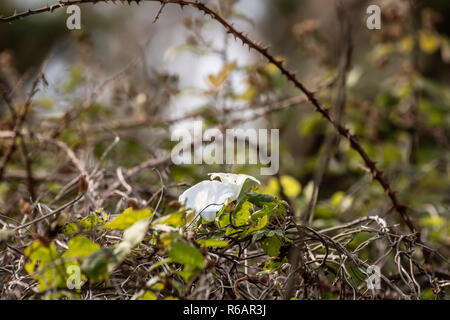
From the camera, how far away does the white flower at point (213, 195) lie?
776mm

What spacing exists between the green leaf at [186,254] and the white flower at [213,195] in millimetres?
123

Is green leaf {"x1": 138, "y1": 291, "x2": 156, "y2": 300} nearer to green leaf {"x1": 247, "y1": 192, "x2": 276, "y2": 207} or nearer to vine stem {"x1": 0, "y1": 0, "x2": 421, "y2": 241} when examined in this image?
green leaf {"x1": 247, "y1": 192, "x2": 276, "y2": 207}

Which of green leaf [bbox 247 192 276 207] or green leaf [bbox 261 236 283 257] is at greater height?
green leaf [bbox 247 192 276 207]

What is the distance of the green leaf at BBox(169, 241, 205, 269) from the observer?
2.11 feet

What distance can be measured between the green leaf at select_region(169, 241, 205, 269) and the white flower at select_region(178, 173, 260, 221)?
0.12 m

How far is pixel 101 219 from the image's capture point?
0.79 m

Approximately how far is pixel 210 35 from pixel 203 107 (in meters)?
0.30

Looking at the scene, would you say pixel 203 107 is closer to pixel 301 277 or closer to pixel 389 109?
pixel 389 109

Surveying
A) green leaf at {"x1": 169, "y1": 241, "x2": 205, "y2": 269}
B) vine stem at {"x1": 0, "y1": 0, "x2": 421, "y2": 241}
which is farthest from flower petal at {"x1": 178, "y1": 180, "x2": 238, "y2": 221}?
vine stem at {"x1": 0, "y1": 0, "x2": 421, "y2": 241}

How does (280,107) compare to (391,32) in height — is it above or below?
below

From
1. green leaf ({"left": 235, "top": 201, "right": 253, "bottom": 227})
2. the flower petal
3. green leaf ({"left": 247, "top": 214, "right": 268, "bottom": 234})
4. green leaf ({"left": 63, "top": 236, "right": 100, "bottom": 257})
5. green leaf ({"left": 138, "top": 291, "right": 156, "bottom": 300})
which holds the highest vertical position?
the flower petal

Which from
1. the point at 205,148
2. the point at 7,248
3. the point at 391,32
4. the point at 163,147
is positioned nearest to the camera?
the point at 7,248

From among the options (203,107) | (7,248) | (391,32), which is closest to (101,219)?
(7,248)
